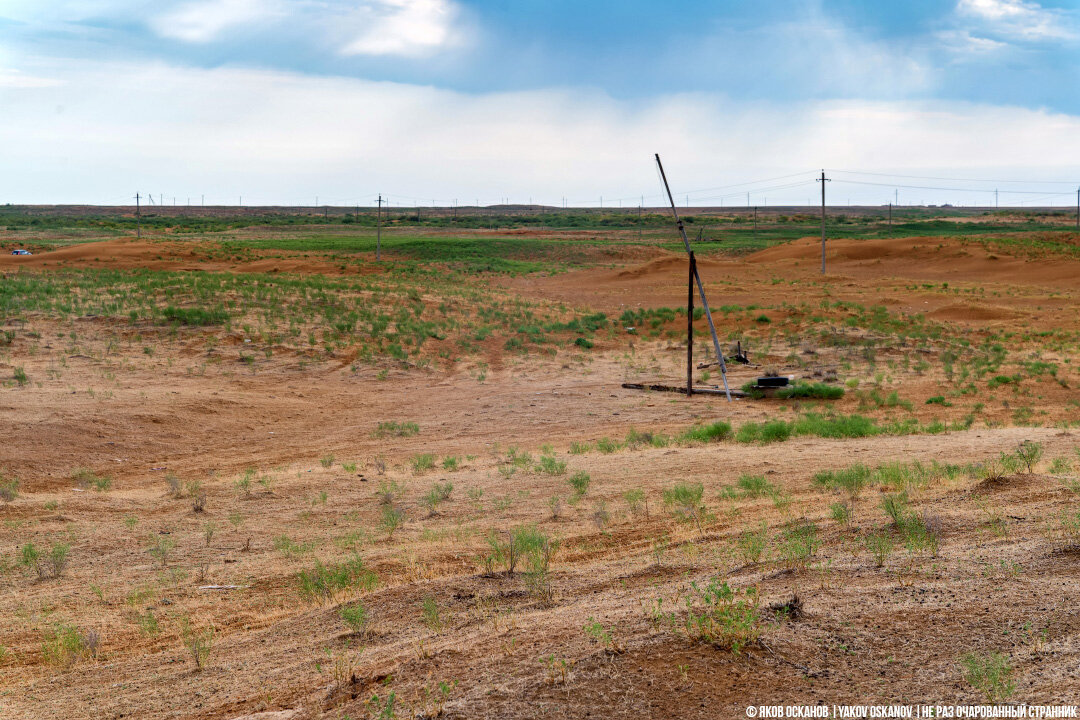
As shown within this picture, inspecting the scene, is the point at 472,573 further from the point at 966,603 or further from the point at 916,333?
the point at 916,333

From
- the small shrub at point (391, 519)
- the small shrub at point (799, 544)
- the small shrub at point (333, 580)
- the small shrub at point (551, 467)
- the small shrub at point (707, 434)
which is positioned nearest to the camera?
the small shrub at point (799, 544)

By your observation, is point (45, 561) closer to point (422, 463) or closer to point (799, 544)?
point (422, 463)

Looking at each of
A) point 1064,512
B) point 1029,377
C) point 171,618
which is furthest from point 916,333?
point 171,618

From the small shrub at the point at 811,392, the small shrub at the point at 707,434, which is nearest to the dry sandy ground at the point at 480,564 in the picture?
the small shrub at the point at 707,434

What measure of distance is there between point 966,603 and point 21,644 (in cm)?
762

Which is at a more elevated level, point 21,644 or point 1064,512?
point 1064,512

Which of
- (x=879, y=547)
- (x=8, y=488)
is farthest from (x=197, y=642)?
(x=8, y=488)

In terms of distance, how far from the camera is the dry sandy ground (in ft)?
17.0

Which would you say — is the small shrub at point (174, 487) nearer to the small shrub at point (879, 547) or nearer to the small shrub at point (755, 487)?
the small shrub at point (755, 487)

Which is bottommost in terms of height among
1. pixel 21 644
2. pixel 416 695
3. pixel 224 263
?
pixel 21 644

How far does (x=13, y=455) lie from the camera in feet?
49.4

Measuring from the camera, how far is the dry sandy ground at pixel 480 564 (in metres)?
5.19

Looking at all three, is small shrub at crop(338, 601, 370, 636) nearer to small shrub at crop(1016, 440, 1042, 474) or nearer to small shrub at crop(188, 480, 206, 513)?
small shrub at crop(188, 480, 206, 513)

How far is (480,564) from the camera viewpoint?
893 centimetres
